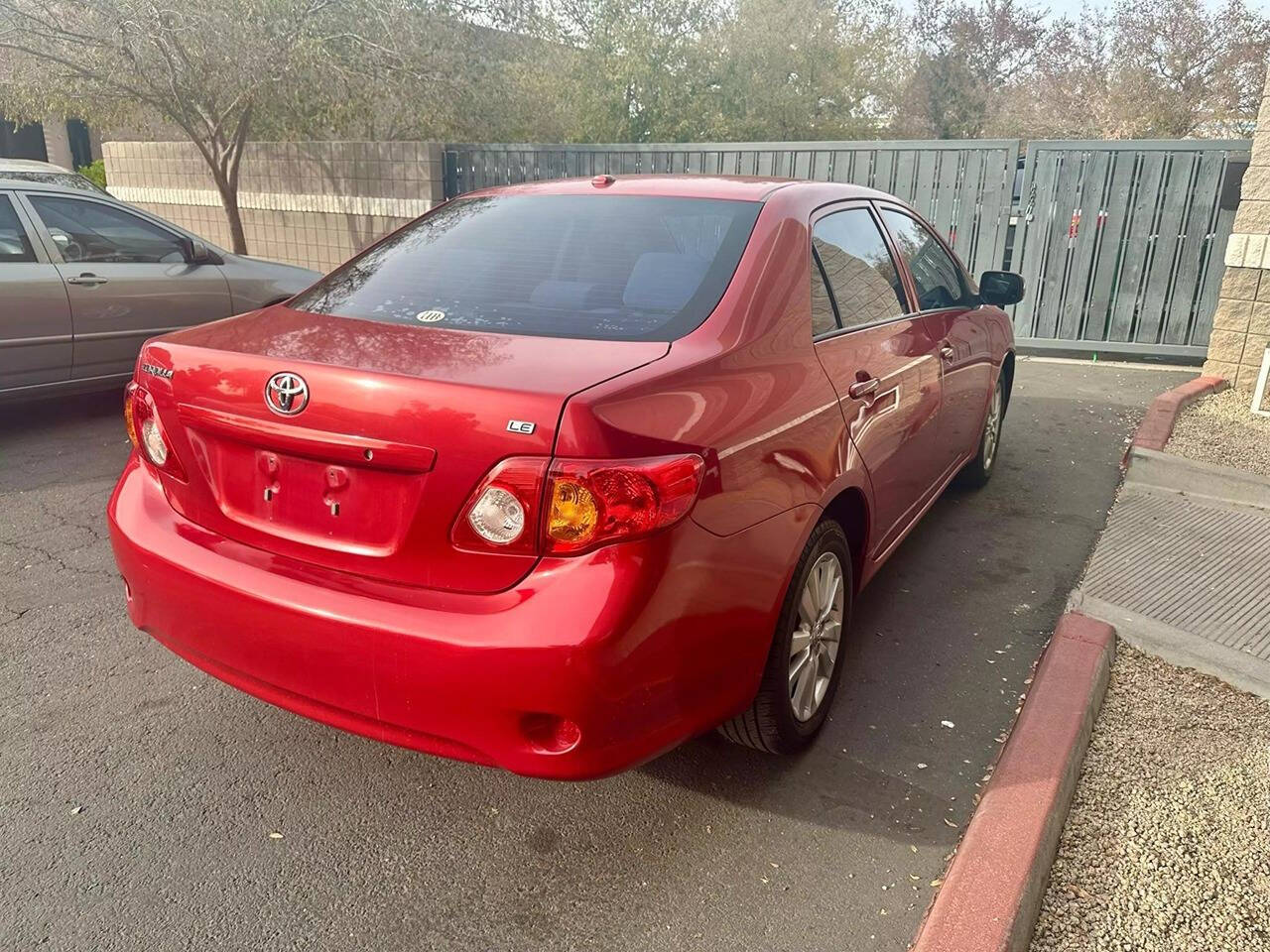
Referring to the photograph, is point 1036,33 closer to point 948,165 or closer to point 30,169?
point 948,165

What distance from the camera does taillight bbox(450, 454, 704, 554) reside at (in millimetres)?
2025

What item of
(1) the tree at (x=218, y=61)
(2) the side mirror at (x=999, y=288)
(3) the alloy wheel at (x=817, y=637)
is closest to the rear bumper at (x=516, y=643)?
(3) the alloy wheel at (x=817, y=637)

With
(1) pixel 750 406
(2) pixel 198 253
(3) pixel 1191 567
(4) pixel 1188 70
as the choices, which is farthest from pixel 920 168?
(4) pixel 1188 70

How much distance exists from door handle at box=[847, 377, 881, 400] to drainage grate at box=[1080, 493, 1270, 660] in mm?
1418

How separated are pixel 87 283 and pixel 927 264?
16.9ft

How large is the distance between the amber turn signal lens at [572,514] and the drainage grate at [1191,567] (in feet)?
8.51

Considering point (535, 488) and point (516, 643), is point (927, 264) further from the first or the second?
point (516, 643)

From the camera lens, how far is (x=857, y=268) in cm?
341

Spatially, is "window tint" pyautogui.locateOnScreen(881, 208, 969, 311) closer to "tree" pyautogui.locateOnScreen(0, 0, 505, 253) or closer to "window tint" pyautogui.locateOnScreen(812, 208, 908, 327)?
"window tint" pyautogui.locateOnScreen(812, 208, 908, 327)

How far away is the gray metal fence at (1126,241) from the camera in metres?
8.84

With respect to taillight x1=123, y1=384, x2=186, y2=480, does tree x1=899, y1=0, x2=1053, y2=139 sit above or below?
above

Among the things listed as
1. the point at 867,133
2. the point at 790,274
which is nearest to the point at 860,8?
the point at 867,133

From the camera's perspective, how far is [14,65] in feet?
36.3

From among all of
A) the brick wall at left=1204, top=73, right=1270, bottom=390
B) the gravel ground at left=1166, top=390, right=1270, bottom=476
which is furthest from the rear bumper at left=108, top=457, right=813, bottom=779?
the brick wall at left=1204, top=73, right=1270, bottom=390
